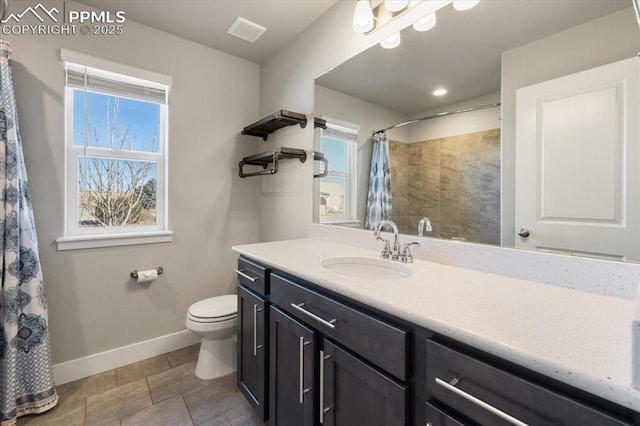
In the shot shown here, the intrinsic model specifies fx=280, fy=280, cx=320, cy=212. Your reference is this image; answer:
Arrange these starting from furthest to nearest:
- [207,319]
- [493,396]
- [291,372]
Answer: [207,319]
[291,372]
[493,396]

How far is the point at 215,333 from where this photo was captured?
1.82 m

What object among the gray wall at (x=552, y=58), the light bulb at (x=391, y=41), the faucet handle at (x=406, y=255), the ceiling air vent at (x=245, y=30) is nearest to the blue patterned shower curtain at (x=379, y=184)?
the faucet handle at (x=406, y=255)

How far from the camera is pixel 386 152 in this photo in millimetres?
1604

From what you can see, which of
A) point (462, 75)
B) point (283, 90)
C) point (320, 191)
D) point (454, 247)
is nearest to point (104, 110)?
point (283, 90)

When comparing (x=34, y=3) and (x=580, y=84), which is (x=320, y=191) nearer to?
(x=580, y=84)

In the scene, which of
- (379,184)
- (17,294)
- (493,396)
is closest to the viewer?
(493,396)

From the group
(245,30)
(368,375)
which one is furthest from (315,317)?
(245,30)

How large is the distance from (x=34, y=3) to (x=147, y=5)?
625 millimetres

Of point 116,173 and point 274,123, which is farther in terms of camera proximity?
point 274,123

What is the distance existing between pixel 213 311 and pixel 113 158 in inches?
52.6

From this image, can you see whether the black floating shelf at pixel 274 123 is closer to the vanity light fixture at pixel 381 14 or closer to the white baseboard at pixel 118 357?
the vanity light fixture at pixel 381 14

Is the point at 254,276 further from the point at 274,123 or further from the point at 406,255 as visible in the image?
the point at 274,123

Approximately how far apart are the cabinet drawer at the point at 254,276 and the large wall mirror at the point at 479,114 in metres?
0.68

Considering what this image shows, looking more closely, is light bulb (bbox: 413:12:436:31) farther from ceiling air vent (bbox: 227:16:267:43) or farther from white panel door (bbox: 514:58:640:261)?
ceiling air vent (bbox: 227:16:267:43)
